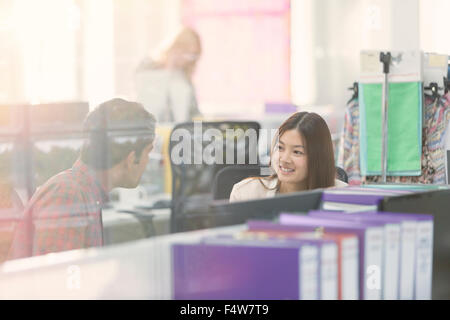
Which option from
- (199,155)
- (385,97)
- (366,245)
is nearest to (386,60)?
(385,97)

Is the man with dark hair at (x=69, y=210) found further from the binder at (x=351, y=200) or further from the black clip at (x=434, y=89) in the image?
the black clip at (x=434, y=89)

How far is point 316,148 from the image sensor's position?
117 inches

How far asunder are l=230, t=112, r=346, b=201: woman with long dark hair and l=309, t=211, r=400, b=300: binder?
138 cm

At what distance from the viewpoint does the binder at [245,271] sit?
1.30m

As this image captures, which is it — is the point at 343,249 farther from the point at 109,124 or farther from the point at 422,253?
the point at 109,124

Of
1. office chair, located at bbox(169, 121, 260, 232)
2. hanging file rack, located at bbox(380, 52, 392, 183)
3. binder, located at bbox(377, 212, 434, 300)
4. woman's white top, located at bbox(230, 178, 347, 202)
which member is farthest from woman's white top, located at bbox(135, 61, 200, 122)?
binder, located at bbox(377, 212, 434, 300)

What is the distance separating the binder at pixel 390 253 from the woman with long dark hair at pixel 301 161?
4.52ft

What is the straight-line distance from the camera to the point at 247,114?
6832mm

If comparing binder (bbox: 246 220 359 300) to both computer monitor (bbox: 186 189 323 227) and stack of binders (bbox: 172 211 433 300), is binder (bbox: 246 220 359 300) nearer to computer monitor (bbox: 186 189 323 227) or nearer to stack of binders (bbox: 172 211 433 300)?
stack of binders (bbox: 172 211 433 300)

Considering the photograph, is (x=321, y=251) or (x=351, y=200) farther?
(x=351, y=200)

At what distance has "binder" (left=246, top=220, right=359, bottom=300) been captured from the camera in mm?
1392

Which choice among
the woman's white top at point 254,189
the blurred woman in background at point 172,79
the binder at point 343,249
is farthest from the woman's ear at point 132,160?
the blurred woman in background at point 172,79

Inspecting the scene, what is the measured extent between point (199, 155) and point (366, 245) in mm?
3522
